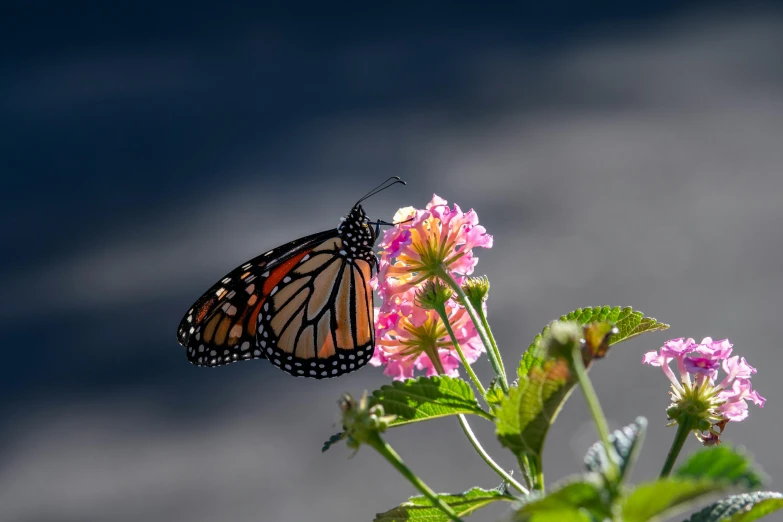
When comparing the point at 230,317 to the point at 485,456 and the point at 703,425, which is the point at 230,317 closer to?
the point at 485,456

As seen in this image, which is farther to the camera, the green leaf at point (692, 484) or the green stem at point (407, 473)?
the green stem at point (407, 473)

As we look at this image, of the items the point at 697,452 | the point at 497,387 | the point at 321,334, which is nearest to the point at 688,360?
the point at 497,387

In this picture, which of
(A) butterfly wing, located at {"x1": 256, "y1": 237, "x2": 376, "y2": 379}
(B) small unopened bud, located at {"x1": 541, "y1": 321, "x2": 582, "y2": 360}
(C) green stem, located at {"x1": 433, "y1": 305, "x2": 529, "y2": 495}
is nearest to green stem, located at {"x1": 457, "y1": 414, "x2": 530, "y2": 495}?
(C) green stem, located at {"x1": 433, "y1": 305, "x2": 529, "y2": 495}

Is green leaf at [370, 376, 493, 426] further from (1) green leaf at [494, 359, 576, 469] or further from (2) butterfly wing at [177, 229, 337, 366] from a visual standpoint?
(2) butterfly wing at [177, 229, 337, 366]

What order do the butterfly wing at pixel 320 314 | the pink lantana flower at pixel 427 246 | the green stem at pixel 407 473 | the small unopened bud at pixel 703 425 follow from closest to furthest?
1. the green stem at pixel 407 473
2. the small unopened bud at pixel 703 425
3. the pink lantana flower at pixel 427 246
4. the butterfly wing at pixel 320 314

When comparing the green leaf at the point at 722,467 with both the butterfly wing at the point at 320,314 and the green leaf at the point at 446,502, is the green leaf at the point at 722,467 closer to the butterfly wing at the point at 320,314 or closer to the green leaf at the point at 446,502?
the green leaf at the point at 446,502

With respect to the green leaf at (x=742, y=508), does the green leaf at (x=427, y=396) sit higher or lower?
higher

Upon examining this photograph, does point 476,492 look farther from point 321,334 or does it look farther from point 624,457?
point 321,334

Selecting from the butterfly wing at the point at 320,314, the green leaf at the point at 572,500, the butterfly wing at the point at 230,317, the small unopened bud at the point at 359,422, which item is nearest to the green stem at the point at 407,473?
the small unopened bud at the point at 359,422

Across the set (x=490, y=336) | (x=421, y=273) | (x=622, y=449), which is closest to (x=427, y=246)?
(x=421, y=273)
